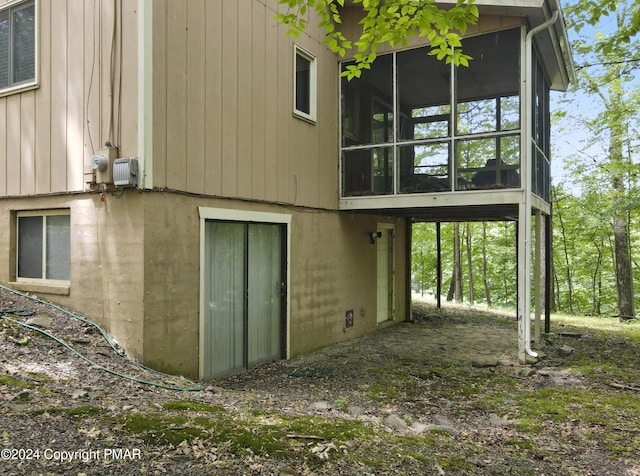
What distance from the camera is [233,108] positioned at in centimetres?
614

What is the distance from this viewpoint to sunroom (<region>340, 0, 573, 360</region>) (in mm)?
6887

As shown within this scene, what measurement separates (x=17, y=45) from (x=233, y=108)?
9.91 feet

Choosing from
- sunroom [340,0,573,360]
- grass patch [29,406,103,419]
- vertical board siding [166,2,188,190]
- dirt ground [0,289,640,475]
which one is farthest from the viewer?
sunroom [340,0,573,360]

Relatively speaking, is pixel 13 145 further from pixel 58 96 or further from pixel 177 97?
pixel 177 97

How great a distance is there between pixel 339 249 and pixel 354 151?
73.6 inches

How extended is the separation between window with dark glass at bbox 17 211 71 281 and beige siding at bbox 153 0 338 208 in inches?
66.8

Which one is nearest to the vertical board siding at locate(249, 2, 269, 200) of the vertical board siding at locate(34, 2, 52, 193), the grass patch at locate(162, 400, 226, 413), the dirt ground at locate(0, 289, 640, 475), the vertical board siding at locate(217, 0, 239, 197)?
the vertical board siding at locate(217, 0, 239, 197)

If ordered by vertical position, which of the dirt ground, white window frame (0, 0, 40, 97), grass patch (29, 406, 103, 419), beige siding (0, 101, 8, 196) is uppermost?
white window frame (0, 0, 40, 97)

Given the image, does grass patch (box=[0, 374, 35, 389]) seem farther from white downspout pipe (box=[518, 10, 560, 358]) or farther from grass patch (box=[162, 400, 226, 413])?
white downspout pipe (box=[518, 10, 560, 358])

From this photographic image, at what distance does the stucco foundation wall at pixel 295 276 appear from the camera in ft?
16.2

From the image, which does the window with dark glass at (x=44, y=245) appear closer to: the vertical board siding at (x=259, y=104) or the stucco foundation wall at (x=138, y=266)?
the stucco foundation wall at (x=138, y=266)

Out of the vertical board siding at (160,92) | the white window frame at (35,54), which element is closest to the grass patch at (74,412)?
the vertical board siding at (160,92)

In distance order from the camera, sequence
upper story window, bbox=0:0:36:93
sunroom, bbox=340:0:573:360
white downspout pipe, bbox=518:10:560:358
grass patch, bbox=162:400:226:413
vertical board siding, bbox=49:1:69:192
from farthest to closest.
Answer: sunroom, bbox=340:0:573:360 → white downspout pipe, bbox=518:10:560:358 → upper story window, bbox=0:0:36:93 → vertical board siding, bbox=49:1:69:192 → grass patch, bbox=162:400:226:413

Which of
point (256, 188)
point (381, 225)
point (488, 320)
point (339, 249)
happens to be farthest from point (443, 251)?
point (256, 188)
